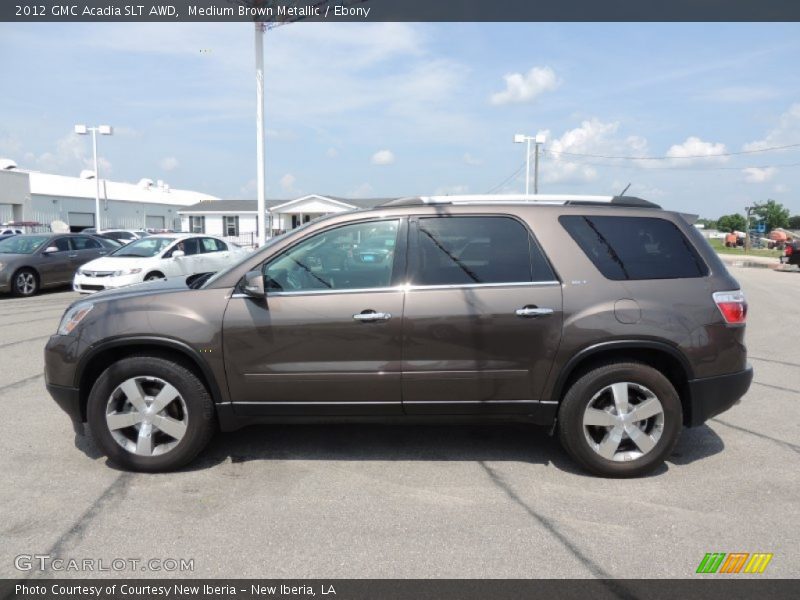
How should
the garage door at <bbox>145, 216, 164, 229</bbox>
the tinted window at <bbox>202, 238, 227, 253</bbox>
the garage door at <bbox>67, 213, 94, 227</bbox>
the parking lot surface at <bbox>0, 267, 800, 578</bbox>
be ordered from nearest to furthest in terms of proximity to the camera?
the parking lot surface at <bbox>0, 267, 800, 578</bbox> < the tinted window at <bbox>202, 238, 227, 253</bbox> < the garage door at <bbox>67, 213, 94, 227</bbox> < the garage door at <bbox>145, 216, 164, 229</bbox>

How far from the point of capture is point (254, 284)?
3783mm

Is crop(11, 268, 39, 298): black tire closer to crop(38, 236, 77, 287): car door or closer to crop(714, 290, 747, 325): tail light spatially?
crop(38, 236, 77, 287): car door

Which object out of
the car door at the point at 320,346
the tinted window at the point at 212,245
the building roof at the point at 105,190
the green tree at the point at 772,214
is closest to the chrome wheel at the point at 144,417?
the car door at the point at 320,346

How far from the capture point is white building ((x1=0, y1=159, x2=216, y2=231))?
150ft

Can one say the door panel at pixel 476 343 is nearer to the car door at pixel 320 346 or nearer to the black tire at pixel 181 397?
the car door at pixel 320 346

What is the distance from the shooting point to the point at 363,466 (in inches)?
162

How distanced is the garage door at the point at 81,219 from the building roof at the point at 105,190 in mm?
1741

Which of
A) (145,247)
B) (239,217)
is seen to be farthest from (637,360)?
(239,217)

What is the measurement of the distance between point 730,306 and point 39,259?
49.9 ft

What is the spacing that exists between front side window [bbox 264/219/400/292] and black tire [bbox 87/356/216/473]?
0.84 m

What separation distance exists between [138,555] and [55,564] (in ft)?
1.25

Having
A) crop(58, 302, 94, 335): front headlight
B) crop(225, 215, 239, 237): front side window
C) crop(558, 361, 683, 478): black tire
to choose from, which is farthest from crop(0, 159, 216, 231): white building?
crop(558, 361, 683, 478): black tire

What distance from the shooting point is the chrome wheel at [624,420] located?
3893mm
